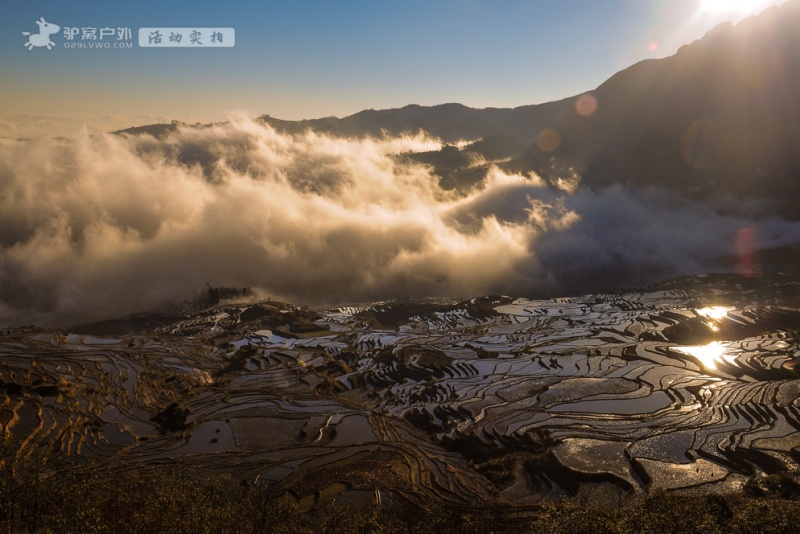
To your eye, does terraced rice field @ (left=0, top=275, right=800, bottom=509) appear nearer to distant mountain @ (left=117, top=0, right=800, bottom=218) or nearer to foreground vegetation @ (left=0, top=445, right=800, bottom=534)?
foreground vegetation @ (left=0, top=445, right=800, bottom=534)

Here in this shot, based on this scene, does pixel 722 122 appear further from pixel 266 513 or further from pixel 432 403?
pixel 266 513

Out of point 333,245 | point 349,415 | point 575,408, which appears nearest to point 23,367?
point 349,415

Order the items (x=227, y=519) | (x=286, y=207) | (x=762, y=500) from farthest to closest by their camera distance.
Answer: (x=286, y=207) → (x=762, y=500) → (x=227, y=519)

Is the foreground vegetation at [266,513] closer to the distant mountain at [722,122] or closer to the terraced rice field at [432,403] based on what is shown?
the terraced rice field at [432,403]

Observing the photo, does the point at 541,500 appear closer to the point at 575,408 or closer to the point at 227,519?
the point at 575,408

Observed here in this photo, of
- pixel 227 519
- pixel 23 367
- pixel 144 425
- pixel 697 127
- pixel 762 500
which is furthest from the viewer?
pixel 697 127

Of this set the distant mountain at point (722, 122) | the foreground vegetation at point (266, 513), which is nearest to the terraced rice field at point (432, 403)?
the foreground vegetation at point (266, 513)
